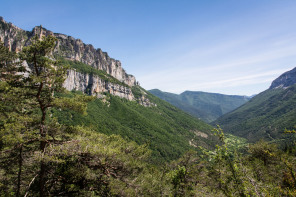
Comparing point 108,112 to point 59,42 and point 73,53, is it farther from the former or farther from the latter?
point 59,42

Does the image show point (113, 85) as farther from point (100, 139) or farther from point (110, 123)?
point (100, 139)

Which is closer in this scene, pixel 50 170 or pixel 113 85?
pixel 50 170

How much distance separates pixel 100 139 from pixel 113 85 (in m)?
161

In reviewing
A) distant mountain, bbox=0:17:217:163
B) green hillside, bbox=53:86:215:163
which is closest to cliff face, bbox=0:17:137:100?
distant mountain, bbox=0:17:217:163

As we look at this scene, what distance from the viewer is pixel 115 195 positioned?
459 inches

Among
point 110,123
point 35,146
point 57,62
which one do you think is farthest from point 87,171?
point 110,123

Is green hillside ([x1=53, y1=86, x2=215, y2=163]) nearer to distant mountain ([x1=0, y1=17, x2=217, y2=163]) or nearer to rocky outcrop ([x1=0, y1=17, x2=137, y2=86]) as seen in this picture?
distant mountain ([x1=0, y1=17, x2=217, y2=163])

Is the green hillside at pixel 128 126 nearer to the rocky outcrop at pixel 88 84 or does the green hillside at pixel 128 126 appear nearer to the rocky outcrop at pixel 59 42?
the rocky outcrop at pixel 88 84

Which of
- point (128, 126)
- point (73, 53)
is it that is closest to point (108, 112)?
point (128, 126)

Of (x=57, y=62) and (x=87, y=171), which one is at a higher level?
(x=57, y=62)

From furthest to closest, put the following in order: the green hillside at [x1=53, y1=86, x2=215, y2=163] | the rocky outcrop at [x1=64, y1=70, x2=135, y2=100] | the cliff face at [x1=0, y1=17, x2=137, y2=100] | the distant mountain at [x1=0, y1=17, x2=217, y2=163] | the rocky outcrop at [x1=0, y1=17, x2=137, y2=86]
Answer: the rocky outcrop at [x1=64, y1=70, x2=135, y2=100]
the cliff face at [x1=0, y1=17, x2=137, y2=100]
the rocky outcrop at [x1=0, y1=17, x2=137, y2=86]
the distant mountain at [x1=0, y1=17, x2=217, y2=163]
the green hillside at [x1=53, y1=86, x2=215, y2=163]

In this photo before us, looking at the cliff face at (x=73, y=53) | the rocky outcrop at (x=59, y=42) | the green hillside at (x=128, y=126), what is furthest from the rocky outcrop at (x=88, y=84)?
the rocky outcrop at (x=59, y=42)

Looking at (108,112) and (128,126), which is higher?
(108,112)

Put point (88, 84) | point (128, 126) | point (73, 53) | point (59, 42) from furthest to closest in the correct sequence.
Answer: point (73, 53) < point (59, 42) < point (88, 84) < point (128, 126)
